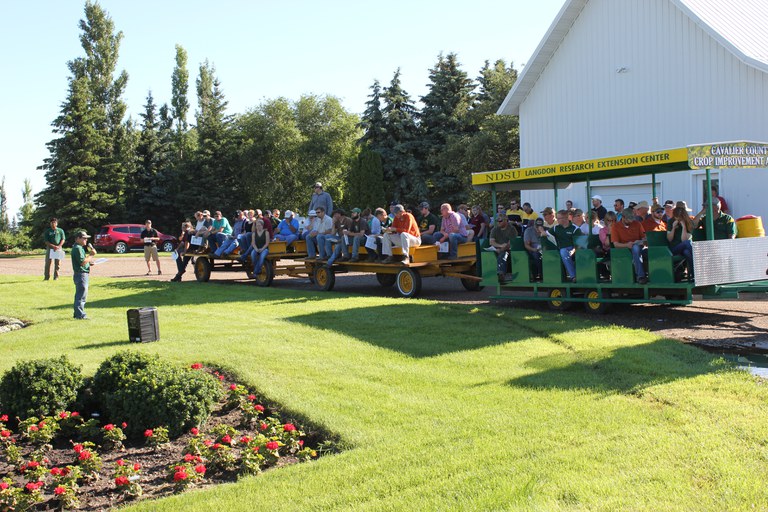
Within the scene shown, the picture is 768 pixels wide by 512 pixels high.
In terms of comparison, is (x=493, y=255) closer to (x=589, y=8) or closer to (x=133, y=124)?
(x=589, y=8)

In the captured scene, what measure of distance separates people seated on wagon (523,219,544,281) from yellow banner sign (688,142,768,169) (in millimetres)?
3556

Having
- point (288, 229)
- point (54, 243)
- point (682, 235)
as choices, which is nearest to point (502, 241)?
point (682, 235)

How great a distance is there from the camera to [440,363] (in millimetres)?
9016

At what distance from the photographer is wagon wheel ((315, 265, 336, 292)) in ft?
60.4

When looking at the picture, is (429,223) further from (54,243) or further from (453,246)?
(54,243)

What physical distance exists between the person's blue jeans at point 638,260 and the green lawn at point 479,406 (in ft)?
4.47

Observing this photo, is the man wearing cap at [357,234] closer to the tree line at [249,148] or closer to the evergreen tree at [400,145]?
the tree line at [249,148]

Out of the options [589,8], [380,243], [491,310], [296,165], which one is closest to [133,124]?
[296,165]

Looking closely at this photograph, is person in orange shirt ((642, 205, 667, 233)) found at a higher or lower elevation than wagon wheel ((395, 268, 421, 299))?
higher

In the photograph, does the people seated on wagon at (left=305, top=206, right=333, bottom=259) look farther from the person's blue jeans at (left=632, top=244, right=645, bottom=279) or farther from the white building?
the white building

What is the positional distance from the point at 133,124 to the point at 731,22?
4838 cm

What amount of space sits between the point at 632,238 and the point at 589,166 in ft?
5.54

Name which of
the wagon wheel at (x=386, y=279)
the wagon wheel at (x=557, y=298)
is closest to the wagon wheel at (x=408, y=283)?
the wagon wheel at (x=386, y=279)

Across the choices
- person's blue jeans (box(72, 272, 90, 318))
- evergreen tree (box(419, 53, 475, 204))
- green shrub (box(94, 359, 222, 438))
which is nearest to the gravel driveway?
person's blue jeans (box(72, 272, 90, 318))
